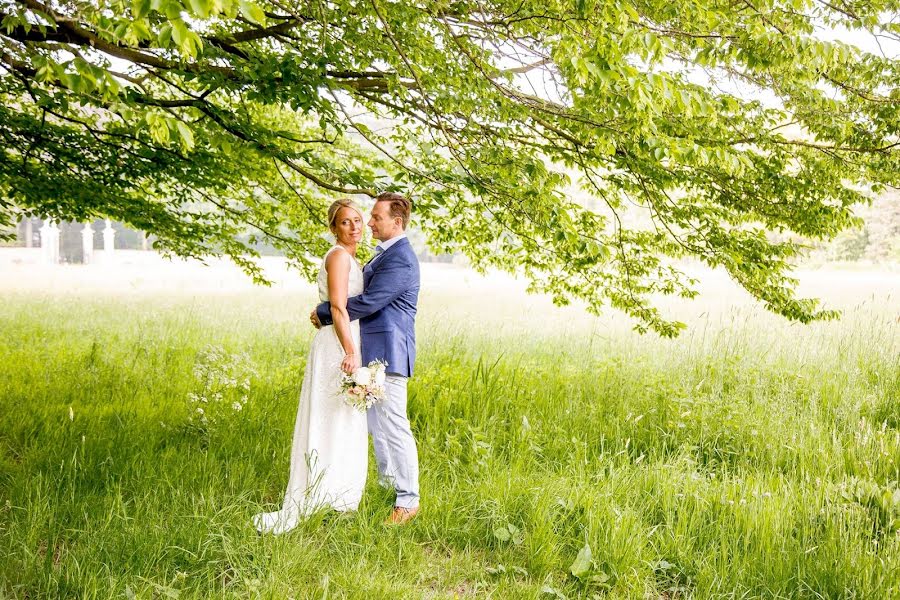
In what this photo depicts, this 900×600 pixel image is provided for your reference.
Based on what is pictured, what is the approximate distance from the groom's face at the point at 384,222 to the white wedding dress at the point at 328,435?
273 millimetres

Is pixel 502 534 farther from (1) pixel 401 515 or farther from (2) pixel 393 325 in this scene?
(2) pixel 393 325

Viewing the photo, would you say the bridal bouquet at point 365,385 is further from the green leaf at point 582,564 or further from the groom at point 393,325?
the green leaf at point 582,564

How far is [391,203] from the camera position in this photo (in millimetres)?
3848

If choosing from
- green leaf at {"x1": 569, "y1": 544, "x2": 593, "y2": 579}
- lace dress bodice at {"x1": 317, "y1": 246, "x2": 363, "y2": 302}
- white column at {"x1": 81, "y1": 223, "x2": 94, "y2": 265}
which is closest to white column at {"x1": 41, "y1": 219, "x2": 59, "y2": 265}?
white column at {"x1": 81, "y1": 223, "x2": 94, "y2": 265}

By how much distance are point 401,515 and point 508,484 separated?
0.78 m

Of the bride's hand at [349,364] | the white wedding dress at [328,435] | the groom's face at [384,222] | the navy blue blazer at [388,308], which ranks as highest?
the groom's face at [384,222]

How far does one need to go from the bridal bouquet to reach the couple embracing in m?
0.10

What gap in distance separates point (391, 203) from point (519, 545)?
7.45 ft

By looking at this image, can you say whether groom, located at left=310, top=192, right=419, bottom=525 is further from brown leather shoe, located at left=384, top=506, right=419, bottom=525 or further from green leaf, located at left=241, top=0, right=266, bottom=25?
green leaf, located at left=241, top=0, right=266, bottom=25

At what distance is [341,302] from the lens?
3.67 meters

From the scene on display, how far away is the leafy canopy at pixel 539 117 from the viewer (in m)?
3.80

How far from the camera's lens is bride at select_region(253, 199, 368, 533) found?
379cm

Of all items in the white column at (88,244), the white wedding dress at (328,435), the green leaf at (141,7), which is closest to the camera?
the green leaf at (141,7)

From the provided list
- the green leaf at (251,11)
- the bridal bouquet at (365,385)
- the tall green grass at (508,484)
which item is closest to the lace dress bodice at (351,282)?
the bridal bouquet at (365,385)
